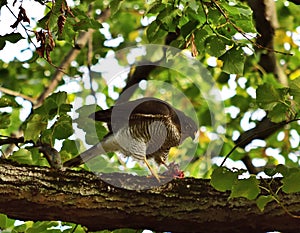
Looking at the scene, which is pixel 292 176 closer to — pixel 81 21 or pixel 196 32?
pixel 196 32

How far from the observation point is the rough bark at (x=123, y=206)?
273 cm

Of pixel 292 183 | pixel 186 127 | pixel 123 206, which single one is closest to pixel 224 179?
pixel 292 183

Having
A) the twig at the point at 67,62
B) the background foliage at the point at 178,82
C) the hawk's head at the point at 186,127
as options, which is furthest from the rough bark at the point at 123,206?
the twig at the point at 67,62

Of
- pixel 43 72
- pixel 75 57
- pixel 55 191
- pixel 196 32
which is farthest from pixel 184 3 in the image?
pixel 43 72

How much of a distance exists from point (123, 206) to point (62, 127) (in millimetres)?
645

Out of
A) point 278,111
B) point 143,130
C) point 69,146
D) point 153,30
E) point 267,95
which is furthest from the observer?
point 143,130

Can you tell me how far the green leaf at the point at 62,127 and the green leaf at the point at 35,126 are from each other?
0.06 metres

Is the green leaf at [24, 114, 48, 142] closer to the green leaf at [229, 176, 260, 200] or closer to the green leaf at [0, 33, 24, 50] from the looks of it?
the green leaf at [0, 33, 24, 50]

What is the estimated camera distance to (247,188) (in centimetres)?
250

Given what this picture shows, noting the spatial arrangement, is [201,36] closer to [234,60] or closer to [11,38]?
[234,60]

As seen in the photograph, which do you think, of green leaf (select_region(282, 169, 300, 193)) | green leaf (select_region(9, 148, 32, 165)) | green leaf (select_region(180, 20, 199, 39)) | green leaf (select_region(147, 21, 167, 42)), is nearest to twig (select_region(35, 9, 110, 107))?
green leaf (select_region(147, 21, 167, 42))

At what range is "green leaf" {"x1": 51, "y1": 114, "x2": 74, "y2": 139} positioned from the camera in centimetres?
319

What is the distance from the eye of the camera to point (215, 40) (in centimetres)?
306

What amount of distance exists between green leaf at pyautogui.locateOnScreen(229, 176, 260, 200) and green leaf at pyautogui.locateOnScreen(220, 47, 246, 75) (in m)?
0.76
